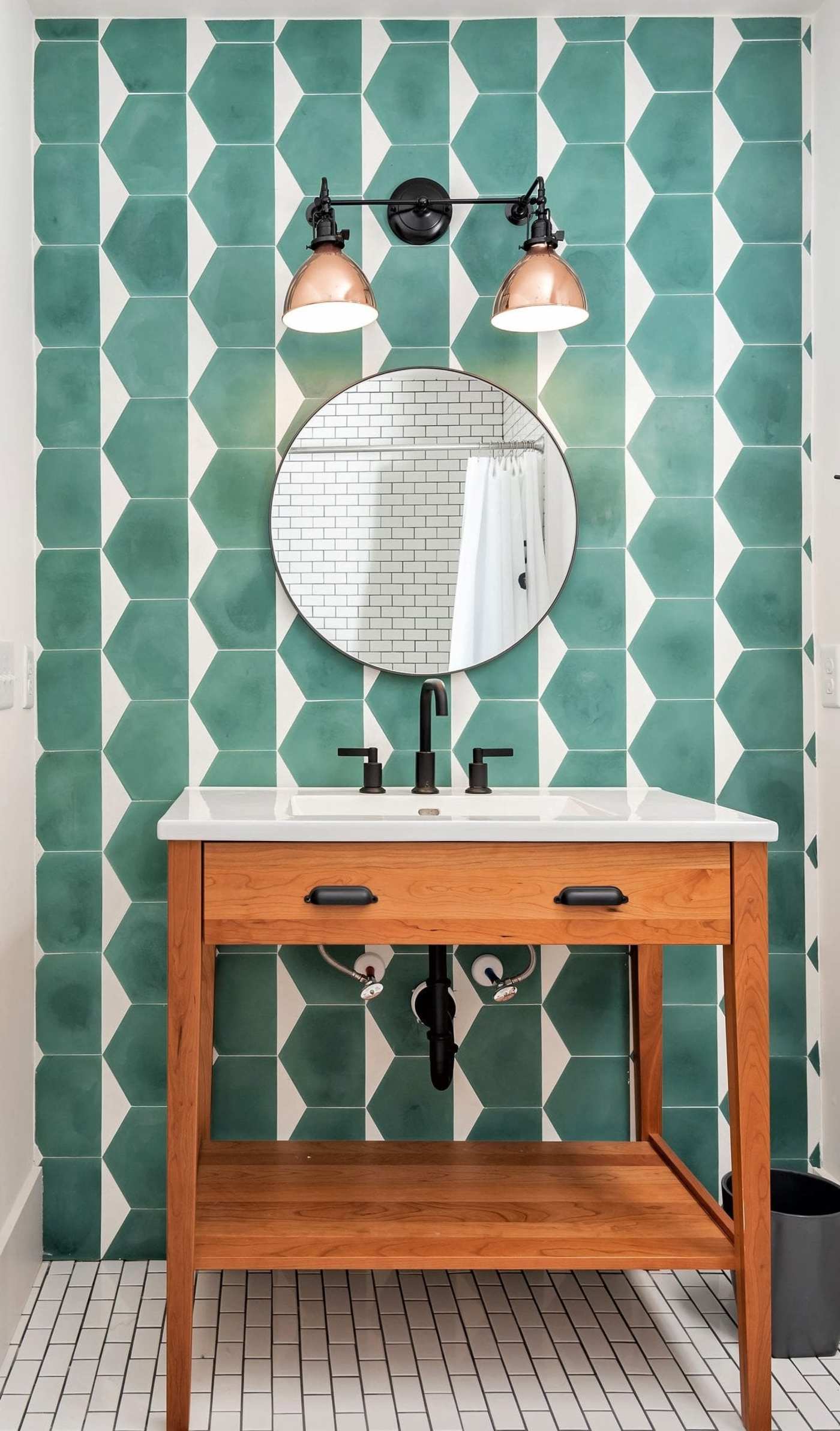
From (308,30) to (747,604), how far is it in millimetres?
1502

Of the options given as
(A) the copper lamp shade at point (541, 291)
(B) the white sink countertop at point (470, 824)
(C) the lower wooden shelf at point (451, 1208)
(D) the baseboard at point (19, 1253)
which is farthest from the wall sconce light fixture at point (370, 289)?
(D) the baseboard at point (19, 1253)

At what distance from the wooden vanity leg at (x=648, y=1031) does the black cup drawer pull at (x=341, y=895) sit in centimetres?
78

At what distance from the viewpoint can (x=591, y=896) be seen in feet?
5.16

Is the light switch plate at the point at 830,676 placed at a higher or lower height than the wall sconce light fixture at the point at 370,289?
lower

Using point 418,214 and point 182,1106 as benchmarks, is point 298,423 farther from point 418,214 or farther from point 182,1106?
point 182,1106

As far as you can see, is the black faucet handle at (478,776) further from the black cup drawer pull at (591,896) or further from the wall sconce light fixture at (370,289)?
the wall sconce light fixture at (370,289)

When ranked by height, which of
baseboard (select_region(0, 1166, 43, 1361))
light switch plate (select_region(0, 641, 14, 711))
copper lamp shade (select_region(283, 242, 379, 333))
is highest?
copper lamp shade (select_region(283, 242, 379, 333))

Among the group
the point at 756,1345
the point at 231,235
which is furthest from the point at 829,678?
the point at 231,235

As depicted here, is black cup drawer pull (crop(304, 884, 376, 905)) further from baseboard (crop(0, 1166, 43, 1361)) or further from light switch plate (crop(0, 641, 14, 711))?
baseboard (crop(0, 1166, 43, 1361))

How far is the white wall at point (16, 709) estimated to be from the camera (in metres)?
1.93

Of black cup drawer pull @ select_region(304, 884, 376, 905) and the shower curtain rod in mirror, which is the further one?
the shower curtain rod in mirror

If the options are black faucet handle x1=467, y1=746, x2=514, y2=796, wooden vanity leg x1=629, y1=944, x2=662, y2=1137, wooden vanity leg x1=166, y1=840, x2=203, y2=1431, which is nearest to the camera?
wooden vanity leg x1=166, y1=840, x2=203, y2=1431

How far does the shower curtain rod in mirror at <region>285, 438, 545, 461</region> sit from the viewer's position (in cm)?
213

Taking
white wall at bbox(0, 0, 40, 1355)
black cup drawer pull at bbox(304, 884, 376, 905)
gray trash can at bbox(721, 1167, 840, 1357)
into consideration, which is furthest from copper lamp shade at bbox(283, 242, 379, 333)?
gray trash can at bbox(721, 1167, 840, 1357)
